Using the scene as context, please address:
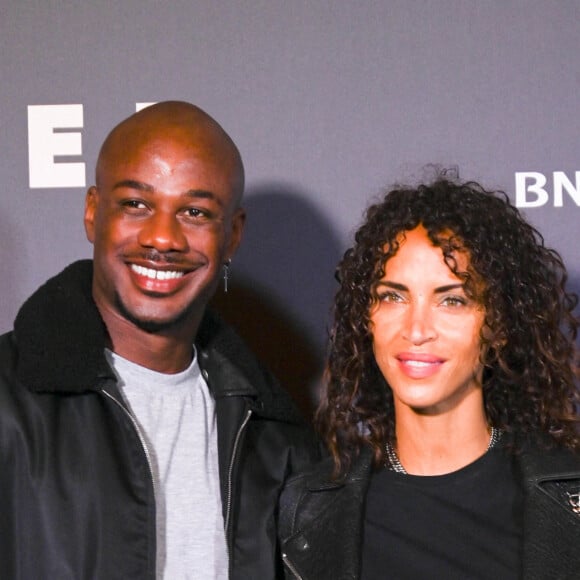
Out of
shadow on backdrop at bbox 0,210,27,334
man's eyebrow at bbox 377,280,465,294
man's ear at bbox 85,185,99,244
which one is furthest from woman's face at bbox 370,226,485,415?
shadow on backdrop at bbox 0,210,27,334

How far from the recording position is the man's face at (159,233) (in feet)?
5.91

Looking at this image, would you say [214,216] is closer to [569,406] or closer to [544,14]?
[569,406]

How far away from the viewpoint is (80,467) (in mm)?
1684

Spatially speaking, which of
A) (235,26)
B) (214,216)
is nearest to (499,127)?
(235,26)

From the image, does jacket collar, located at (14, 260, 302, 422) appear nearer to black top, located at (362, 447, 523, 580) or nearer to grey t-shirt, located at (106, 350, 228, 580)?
grey t-shirt, located at (106, 350, 228, 580)

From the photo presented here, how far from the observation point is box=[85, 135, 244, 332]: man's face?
1.80 m

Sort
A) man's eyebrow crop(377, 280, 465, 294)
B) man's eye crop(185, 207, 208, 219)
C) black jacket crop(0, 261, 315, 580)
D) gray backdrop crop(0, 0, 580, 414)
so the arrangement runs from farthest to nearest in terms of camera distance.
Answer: gray backdrop crop(0, 0, 580, 414), man's eye crop(185, 207, 208, 219), man's eyebrow crop(377, 280, 465, 294), black jacket crop(0, 261, 315, 580)

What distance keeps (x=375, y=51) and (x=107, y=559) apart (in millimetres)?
1265

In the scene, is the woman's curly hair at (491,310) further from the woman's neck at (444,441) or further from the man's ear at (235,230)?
the man's ear at (235,230)

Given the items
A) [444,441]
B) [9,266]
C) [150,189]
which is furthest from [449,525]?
[9,266]

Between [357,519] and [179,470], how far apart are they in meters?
0.30

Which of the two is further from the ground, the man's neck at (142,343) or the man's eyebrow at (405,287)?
the man's eyebrow at (405,287)

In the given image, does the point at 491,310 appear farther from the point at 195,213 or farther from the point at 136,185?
the point at 136,185

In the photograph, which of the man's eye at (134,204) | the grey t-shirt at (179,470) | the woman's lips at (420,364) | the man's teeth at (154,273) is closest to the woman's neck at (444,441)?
the woman's lips at (420,364)
